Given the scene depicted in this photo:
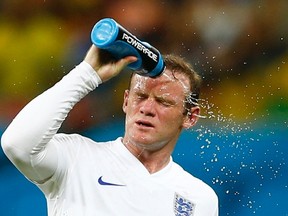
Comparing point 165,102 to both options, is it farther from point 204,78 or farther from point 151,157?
point 204,78

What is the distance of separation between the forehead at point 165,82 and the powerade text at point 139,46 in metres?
0.28

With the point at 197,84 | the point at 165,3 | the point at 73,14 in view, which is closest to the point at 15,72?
the point at 73,14

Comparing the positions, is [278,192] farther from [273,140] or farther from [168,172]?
[168,172]

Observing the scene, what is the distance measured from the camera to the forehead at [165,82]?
215cm

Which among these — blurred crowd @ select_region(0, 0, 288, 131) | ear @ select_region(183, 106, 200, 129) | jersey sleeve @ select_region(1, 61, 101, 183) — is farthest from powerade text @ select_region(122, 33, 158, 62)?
blurred crowd @ select_region(0, 0, 288, 131)

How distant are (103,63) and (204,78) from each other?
78.3 inches

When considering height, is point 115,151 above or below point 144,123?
below

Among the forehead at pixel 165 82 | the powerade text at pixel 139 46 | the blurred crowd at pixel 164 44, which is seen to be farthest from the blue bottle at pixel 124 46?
the blurred crowd at pixel 164 44

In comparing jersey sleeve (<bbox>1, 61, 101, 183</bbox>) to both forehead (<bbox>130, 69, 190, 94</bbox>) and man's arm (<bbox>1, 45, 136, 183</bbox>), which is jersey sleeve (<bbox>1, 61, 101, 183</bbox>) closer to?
man's arm (<bbox>1, 45, 136, 183</bbox>)

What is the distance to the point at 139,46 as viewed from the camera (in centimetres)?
181

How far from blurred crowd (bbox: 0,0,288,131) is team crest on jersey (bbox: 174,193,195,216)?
1648 millimetres

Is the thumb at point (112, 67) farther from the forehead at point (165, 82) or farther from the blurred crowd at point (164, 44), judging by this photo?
the blurred crowd at point (164, 44)

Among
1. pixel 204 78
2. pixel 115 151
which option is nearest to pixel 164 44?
pixel 204 78

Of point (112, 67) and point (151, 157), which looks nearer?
point (112, 67)
